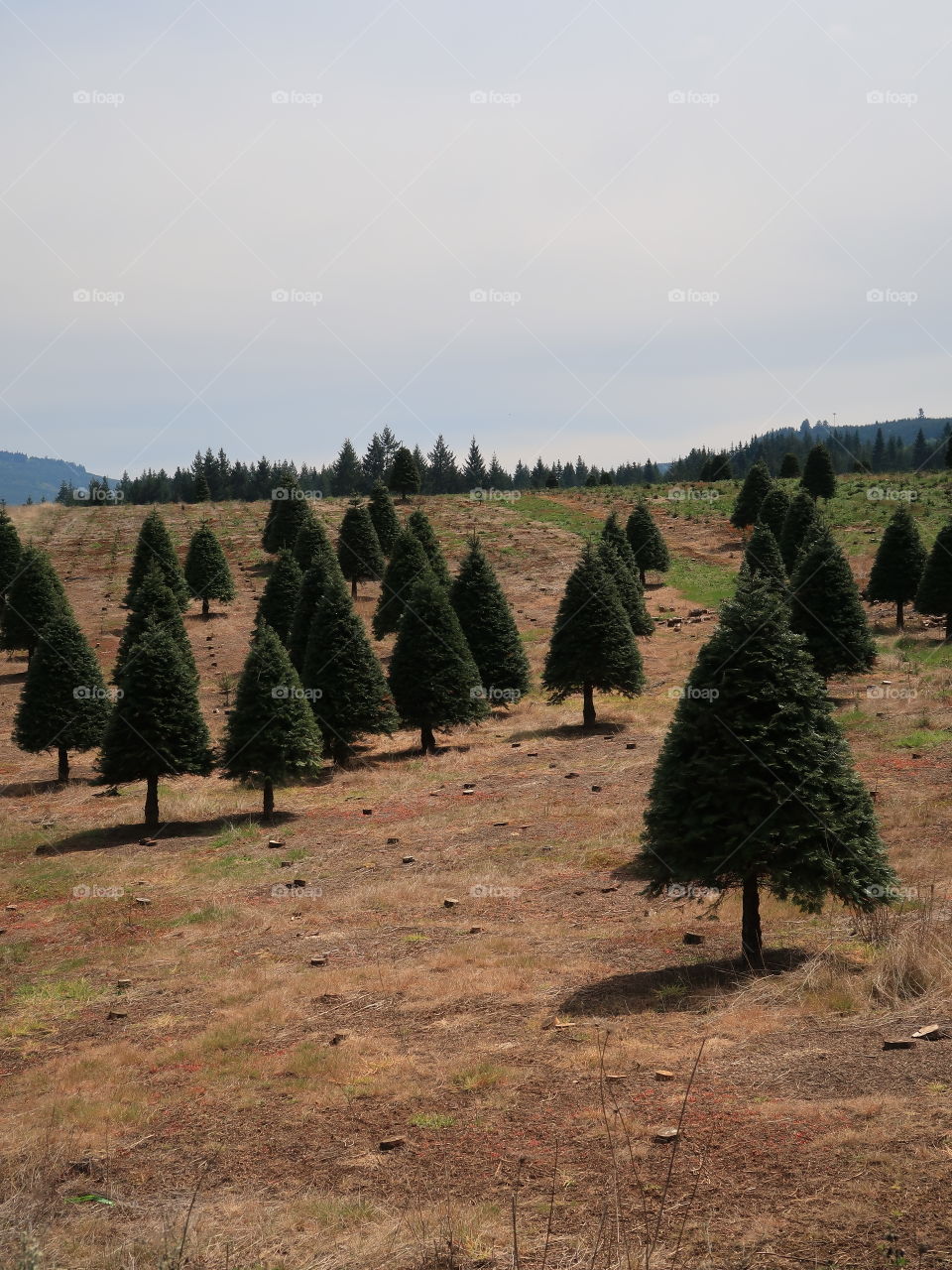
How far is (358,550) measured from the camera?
77562 millimetres

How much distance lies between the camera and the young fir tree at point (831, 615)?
41.3 m

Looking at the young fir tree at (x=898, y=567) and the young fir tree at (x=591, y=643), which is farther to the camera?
the young fir tree at (x=898, y=567)

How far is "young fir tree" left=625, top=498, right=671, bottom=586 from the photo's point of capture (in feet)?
257

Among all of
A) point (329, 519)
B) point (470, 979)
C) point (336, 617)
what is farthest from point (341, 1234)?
point (329, 519)

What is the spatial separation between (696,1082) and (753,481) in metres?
85.6

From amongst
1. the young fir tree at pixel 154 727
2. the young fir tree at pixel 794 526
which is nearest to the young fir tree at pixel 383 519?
the young fir tree at pixel 794 526

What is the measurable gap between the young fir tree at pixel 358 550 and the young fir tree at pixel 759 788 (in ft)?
206

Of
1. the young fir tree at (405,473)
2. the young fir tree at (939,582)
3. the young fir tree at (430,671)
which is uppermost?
the young fir tree at (405,473)

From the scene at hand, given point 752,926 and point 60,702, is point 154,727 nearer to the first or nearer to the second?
point 60,702

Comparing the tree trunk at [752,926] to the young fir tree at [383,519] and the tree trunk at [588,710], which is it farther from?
the young fir tree at [383,519]

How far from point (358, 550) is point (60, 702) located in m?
37.7

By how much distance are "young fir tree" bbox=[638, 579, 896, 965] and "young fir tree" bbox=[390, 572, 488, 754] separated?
2541 cm

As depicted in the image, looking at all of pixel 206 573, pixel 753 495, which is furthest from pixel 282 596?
pixel 753 495

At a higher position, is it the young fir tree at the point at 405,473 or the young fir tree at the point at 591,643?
the young fir tree at the point at 405,473
